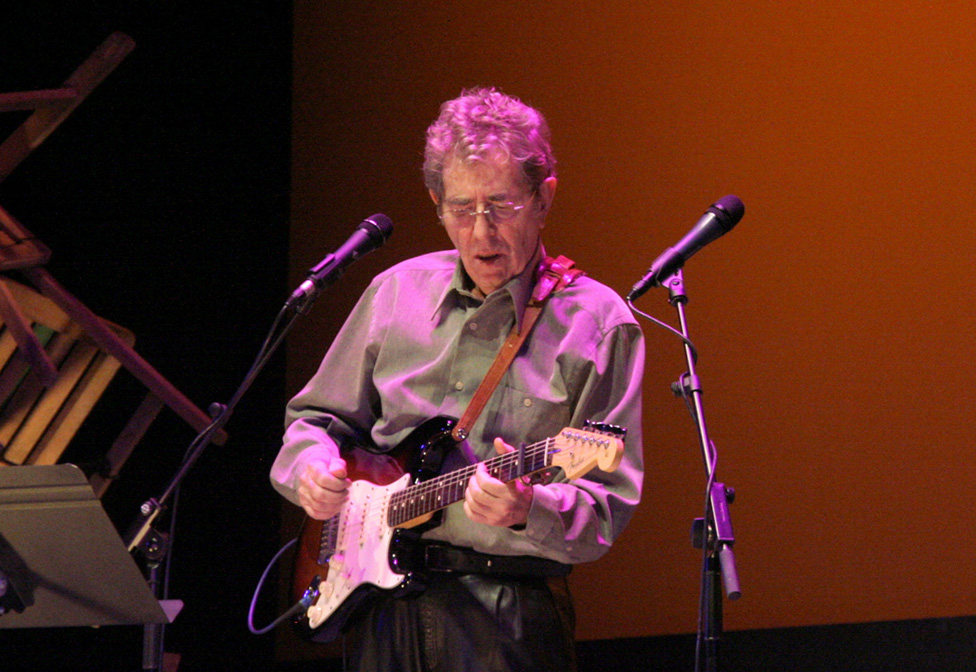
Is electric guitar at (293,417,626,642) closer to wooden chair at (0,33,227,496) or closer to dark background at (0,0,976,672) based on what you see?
wooden chair at (0,33,227,496)

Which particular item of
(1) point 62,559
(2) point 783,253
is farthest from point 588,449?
(2) point 783,253

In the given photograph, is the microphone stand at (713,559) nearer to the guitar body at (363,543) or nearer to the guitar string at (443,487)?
the guitar string at (443,487)

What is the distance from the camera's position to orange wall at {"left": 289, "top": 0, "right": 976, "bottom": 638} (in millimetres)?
3375

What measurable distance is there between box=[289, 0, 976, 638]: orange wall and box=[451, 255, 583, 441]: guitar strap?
1.59m

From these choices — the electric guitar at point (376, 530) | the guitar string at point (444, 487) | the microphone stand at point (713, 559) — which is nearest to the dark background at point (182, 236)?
the electric guitar at point (376, 530)

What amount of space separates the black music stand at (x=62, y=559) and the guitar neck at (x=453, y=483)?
20.8 inches

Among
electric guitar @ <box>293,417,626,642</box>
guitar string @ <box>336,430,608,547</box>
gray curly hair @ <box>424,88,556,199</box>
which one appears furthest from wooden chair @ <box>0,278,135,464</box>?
gray curly hair @ <box>424,88,556,199</box>

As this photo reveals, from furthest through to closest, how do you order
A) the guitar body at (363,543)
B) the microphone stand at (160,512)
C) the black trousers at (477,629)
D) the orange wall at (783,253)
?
1. the orange wall at (783,253)
2. the microphone stand at (160,512)
3. the guitar body at (363,543)
4. the black trousers at (477,629)

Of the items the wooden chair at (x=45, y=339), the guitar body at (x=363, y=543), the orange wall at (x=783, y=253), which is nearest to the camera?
the guitar body at (x=363, y=543)

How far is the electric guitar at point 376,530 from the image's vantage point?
1.92 metres

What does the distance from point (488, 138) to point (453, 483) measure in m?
0.73

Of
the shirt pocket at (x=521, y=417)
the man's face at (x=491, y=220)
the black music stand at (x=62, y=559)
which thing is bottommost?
the black music stand at (x=62, y=559)

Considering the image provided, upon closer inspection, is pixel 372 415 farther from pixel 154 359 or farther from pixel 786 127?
pixel 786 127

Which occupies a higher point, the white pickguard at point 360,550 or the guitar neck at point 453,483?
the guitar neck at point 453,483
